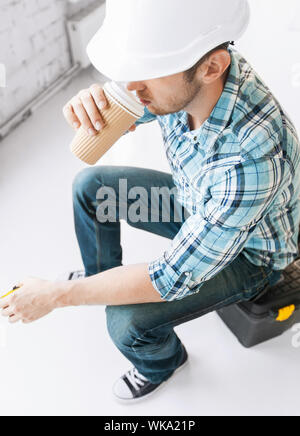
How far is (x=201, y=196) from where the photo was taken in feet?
3.11

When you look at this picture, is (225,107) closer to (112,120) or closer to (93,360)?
(112,120)

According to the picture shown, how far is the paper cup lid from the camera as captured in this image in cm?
84

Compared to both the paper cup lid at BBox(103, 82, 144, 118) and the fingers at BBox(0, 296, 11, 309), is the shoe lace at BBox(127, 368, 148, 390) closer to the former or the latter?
the fingers at BBox(0, 296, 11, 309)

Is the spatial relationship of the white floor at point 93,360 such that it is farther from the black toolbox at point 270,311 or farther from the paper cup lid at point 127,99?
the paper cup lid at point 127,99

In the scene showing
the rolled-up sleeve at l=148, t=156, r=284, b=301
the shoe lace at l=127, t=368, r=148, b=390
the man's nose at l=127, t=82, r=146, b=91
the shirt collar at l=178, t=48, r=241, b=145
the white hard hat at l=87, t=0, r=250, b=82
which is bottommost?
the shoe lace at l=127, t=368, r=148, b=390

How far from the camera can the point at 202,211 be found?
854 mm

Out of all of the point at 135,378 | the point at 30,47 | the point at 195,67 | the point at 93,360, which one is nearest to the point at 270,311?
the point at 135,378

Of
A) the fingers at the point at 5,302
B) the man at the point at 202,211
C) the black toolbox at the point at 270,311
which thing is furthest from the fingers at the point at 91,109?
the black toolbox at the point at 270,311

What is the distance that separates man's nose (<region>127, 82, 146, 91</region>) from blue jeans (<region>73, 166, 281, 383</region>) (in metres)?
0.46

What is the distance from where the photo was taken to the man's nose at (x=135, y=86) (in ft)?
2.56

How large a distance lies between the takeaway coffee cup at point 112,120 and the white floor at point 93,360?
0.68m

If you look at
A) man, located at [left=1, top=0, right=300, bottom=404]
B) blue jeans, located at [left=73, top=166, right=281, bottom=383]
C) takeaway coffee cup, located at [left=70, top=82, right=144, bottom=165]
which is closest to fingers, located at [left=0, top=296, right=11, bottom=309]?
man, located at [left=1, top=0, right=300, bottom=404]

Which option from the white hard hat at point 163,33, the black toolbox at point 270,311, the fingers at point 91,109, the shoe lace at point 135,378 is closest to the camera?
the white hard hat at point 163,33

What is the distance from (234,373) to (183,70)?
3.11 ft
